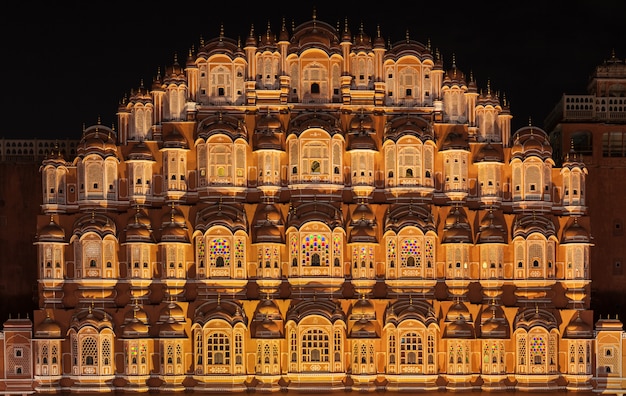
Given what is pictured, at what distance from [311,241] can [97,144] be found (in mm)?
8843

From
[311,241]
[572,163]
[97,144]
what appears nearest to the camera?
[311,241]

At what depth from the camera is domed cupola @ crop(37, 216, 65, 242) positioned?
4056 cm

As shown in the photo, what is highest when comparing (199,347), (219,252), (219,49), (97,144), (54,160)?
(219,49)

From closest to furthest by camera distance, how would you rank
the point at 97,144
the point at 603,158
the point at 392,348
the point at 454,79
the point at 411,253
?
the point at 392,348
the point at 411,253
the point at 97,144
the point at 454,79
the point at 603,158

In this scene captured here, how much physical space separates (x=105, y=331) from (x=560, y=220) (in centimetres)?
1766

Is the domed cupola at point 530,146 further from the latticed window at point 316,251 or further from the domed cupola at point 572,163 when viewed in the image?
the latticed window at point 316,251

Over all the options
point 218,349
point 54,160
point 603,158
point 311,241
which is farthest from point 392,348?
point 54,160

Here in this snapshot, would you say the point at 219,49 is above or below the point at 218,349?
above

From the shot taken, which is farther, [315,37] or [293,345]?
[315,37]

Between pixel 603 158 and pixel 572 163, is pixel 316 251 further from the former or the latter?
pixel 603 158

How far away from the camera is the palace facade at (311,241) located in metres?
40.1

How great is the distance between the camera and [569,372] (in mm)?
40531

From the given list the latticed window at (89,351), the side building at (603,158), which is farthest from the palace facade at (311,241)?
the side building at (603,158)

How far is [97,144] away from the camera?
135 feet
